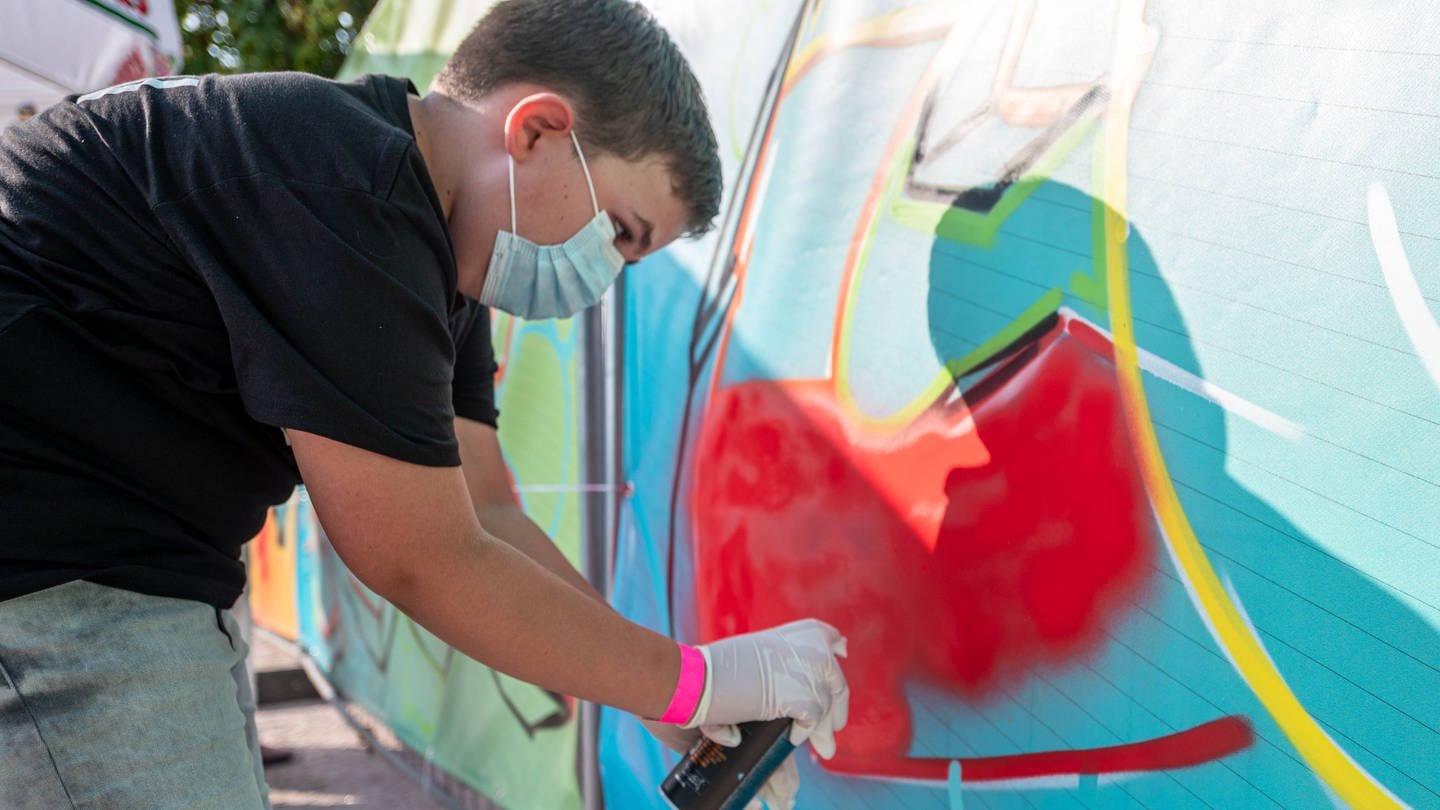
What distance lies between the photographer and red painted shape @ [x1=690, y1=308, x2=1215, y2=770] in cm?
159

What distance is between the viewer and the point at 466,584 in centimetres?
143

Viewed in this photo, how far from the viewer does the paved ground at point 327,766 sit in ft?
13.1

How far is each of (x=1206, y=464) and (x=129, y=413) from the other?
1263 mm

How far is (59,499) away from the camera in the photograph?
4.48 ft

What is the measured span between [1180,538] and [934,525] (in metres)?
0.44

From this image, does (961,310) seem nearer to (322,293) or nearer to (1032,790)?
(1032,790)

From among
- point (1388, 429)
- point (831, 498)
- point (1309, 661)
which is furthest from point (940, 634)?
point (1388, 429)

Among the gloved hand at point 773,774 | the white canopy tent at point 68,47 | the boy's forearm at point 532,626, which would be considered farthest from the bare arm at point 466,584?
the white canopy tent at point 68,47

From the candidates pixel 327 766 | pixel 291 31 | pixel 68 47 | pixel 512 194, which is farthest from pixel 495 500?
pixel 291 31

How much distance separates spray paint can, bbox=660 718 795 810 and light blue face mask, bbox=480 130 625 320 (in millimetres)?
686

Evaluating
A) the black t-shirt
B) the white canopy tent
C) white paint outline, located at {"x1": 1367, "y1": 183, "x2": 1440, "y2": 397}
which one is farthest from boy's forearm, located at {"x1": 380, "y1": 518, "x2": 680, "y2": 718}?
the white canopy tent

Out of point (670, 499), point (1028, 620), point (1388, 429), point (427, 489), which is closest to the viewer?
point (1388, 429)

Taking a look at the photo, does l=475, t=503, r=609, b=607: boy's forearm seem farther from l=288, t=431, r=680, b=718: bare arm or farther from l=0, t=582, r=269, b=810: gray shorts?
l=0, t=582, r=269, b=810: gray shorts

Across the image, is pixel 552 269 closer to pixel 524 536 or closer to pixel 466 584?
pixel 466 584
